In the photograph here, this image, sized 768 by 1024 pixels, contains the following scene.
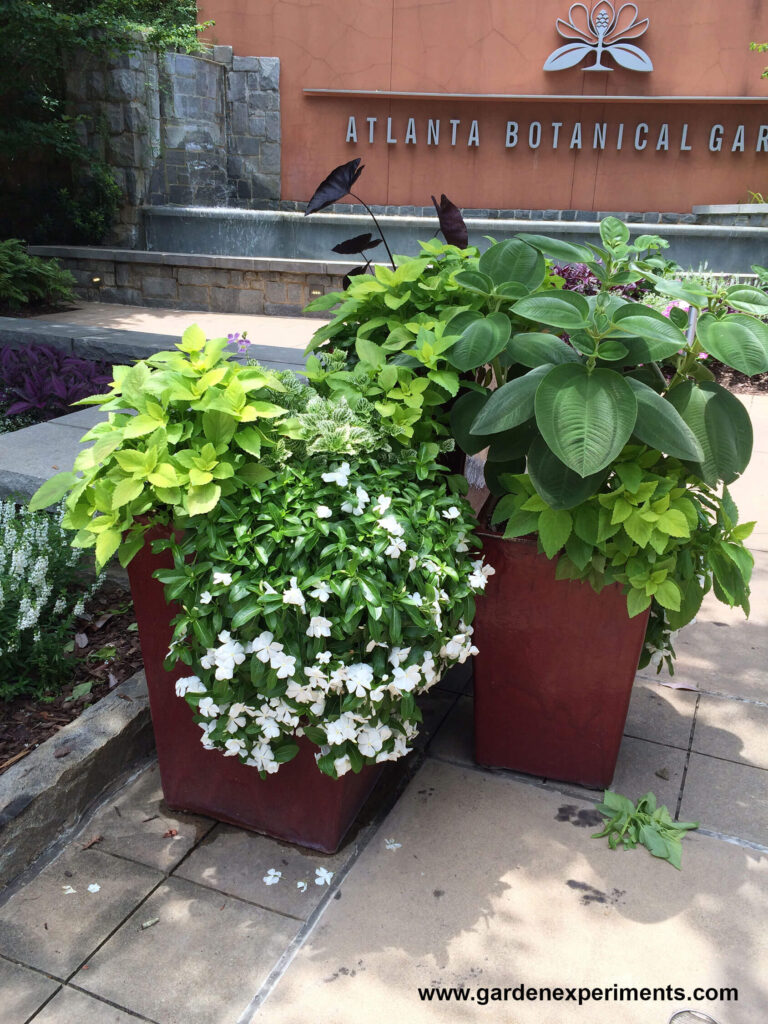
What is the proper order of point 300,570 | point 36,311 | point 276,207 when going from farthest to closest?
point 276,207
point 36,311
point 300,570

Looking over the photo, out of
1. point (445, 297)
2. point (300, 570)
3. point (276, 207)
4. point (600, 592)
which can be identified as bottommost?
point (600, 592)

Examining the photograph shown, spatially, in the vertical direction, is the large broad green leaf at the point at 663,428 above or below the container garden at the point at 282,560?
above

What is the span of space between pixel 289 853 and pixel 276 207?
1182 cm

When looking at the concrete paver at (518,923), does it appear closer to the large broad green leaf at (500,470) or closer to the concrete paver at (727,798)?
the concrete paver at (727,798)

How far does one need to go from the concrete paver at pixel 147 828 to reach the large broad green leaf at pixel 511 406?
123 centimetres

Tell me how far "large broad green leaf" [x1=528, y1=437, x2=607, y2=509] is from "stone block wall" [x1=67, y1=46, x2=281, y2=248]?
10.1m

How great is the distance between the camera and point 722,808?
7.12 feet

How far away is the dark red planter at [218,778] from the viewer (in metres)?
1.94

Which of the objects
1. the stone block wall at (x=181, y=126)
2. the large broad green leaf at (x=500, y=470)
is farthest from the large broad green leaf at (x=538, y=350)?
the stone block wall at (x=181, y=126)

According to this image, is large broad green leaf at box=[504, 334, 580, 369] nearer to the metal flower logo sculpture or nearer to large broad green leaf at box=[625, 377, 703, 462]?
large broad green leaf at box=[625, 377, 703, 462]

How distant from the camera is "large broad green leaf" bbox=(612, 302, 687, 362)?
A: 1698 mm

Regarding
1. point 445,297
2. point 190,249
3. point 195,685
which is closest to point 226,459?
point 195,685

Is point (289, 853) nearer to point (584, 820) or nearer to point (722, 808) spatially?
point (584, 820)

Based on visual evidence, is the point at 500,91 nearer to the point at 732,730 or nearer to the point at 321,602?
the point at 732,730
